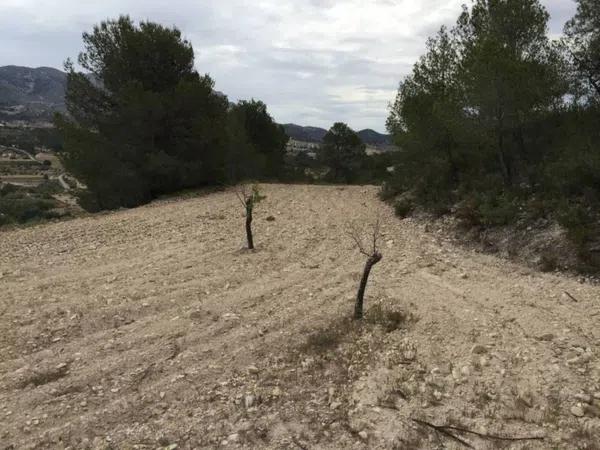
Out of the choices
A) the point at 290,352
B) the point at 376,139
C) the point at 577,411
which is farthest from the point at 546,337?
the point at 376,139

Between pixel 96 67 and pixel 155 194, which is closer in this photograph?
pixel 96 67

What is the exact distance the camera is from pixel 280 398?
16.4ft

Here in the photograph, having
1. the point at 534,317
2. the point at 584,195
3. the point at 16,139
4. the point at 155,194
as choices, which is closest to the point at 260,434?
the point at 534,317

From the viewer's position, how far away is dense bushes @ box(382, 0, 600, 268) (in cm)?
1072

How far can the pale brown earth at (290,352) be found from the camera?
4504 millimetres

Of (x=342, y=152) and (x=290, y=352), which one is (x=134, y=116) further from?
(x=342, y=152)

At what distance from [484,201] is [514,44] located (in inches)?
253

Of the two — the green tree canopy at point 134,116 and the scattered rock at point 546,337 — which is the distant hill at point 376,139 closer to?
the green tree canopy at point 134,116

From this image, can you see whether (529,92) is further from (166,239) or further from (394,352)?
(166,239)

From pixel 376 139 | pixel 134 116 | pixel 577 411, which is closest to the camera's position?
pixel 577 411

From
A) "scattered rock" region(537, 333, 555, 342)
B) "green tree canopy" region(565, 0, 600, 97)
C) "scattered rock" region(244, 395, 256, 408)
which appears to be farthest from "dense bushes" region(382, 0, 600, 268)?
"scattered rock" region(244, 395, 256, 408)

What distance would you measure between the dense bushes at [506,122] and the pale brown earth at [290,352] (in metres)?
2.56

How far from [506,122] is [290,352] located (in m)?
10.0

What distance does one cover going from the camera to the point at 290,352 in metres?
5.91
